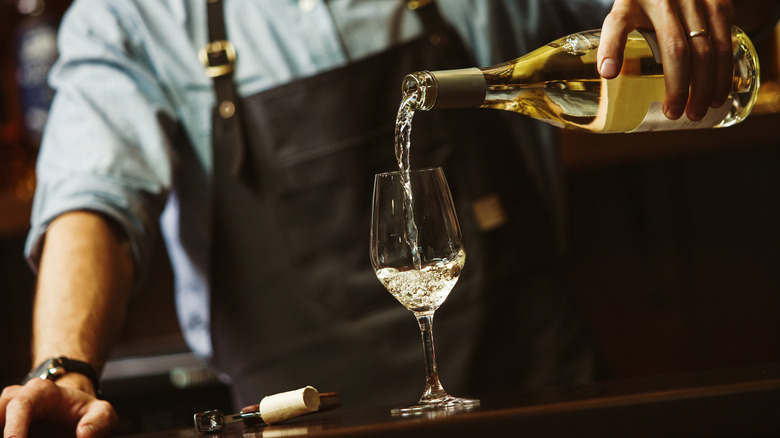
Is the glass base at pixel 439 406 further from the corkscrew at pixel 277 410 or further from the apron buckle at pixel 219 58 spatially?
the apron buckle at pixel 219 58

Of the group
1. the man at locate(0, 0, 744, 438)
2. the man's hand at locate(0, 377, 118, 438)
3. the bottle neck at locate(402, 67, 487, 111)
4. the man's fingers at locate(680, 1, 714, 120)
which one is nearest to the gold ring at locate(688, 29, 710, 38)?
the man's fingers at locate(680, 1, 714, 120)

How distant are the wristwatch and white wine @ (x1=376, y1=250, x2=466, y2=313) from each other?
35cm

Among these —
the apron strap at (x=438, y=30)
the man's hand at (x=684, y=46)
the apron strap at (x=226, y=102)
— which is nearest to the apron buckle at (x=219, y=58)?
the apron strap at (x=226, y=102)

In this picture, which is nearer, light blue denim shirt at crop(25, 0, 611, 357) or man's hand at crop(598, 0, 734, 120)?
man's hand at crop(598, 0, 734, 120)

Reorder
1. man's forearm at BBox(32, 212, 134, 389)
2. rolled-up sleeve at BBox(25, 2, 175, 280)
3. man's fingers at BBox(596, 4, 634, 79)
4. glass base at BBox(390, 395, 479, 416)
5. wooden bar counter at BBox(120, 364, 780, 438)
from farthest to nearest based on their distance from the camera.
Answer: rolled-up sleeve at BBox(25, 2, 175, 280)
man's forearm at BBox(32, 212, 134, 389)
man's fingers at BBox(596, 4, 634, 79)
glass base at BBox(390, 395, 479, 416)
wooden bar counter at BBox(120, 364, 780, 438)

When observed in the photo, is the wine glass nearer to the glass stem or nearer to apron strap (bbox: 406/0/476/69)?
the glass stem

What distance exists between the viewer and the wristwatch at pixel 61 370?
85 cm

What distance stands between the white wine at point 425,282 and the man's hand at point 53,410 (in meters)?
0.31

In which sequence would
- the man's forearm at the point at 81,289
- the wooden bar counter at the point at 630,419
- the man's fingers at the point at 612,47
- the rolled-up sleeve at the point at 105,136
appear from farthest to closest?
the rolled-up sleeve at the point at 105,136 → the man's forearm at the point at 81,289 → the man's fingers at the point at 612,47 → the wooden bar counter at the point at 630,419

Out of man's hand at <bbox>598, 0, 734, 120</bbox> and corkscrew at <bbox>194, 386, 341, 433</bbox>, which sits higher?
man's hand at <bbox>598, 0, 734, 120</bbox>

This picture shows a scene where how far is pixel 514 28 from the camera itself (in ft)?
4.67

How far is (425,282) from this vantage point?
2.64 feet

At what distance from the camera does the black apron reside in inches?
51.1

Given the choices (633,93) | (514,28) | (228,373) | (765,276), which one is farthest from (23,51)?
(765,276)
